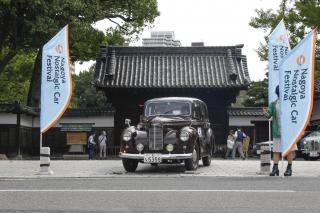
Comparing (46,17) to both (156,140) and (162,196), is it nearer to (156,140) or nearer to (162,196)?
(156,140)

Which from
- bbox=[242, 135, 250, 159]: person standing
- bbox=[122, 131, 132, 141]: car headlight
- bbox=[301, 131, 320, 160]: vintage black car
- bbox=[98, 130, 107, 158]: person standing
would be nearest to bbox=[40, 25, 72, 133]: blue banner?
bbox=[122, 131, 132, 141]: car headlight

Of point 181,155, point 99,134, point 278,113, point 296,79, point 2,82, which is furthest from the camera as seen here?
point 2,82

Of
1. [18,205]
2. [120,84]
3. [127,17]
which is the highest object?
[127,17]

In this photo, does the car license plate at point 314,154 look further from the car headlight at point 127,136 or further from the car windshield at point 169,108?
the car headlight at point 127,136

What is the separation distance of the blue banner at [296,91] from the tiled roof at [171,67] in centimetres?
1580

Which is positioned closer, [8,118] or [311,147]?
[311,147]

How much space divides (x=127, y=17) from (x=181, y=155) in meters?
22.7

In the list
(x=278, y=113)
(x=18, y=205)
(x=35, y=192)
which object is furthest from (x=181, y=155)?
(x=18, y=205)

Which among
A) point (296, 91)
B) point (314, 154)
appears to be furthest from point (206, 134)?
point (314, 154)

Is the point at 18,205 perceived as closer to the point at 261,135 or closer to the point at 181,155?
the point at 181,155

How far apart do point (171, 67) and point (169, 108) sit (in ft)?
49.2

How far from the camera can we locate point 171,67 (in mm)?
29594

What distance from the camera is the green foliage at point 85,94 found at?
50991 mm

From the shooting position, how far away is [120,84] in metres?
27.5
